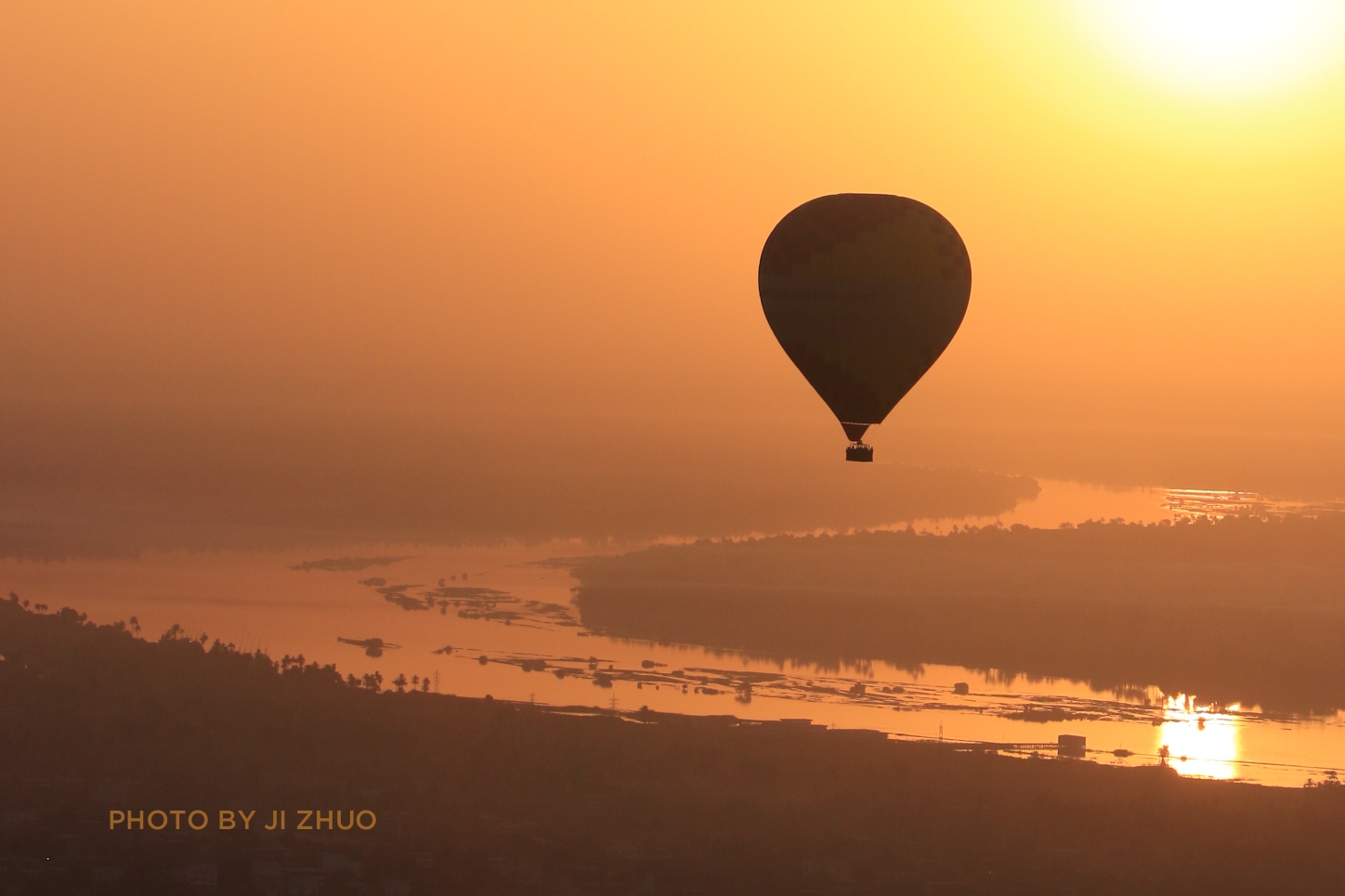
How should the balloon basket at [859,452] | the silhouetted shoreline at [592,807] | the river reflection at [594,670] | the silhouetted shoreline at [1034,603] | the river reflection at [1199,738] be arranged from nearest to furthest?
1. the balloon basket at [859,452]
2. the silhouetted shoreline at [592,807]
3. the river reflection at [1199,738]
4. the river reflection at [594,670]
5. the silhouetted shoreline at [1034,603]

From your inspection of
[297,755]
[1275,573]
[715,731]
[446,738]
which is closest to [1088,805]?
[715,731]

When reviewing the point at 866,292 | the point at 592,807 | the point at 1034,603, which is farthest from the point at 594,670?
the point at 866,292

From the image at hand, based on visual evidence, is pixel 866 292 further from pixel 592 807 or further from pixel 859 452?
pixel 592 807

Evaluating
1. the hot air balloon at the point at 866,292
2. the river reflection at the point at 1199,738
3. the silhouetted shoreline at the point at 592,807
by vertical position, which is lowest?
the silhouetted shoreline at the point at 592,807

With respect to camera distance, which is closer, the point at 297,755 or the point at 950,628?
the point at 297,755

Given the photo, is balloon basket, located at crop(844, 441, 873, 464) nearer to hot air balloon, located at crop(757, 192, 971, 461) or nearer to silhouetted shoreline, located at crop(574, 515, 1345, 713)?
hot air balloon, located at crop(757, 192, 971, 461)

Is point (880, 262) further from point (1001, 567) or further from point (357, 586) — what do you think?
point (1001, 567)

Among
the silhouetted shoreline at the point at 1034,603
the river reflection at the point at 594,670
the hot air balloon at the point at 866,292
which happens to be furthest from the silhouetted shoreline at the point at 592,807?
the hot air balloon at the point at 866,292

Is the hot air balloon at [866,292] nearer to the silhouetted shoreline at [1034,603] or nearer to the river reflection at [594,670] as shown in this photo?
the river reflection at [594,670]
